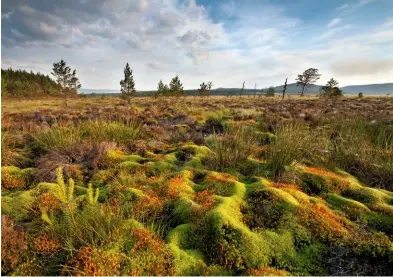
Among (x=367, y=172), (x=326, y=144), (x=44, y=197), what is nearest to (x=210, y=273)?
Result: (x=44, y=197)

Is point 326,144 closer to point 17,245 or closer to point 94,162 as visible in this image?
point 94,162

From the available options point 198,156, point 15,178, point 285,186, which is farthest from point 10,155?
point 285,186

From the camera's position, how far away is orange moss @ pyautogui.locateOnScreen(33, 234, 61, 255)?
2871 millimetres

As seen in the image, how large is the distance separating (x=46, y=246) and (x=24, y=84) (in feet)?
272

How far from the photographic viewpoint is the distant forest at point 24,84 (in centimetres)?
6320

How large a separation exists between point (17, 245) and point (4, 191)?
2.26 meters

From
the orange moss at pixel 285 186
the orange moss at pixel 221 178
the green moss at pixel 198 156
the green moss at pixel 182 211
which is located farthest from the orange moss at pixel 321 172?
the green moss at pixel 182 211

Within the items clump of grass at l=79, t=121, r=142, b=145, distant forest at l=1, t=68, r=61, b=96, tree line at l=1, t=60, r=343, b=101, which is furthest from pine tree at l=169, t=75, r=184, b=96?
clump of grass at l=79, t=121, r=142, b=145

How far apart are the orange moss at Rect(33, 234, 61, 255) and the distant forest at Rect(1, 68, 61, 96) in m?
54.5

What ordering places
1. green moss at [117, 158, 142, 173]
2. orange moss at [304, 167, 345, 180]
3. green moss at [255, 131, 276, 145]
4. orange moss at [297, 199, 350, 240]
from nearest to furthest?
orange moss at [297, 199, 350, 240], orange moss at [304, 167, 345, 180], green moss at [117, 158, 142, 173], green moss at [255, 131, 276, 145]

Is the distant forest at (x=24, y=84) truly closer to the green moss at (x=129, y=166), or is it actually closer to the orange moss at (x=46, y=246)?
the green moss at (x=129, y=166)

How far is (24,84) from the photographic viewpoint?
69.9 meters

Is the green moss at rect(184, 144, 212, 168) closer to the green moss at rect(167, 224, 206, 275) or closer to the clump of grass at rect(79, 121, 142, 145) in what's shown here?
the clump of grass at rect(79, 121, 142, 145)

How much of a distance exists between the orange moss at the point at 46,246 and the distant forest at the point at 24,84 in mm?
54470
